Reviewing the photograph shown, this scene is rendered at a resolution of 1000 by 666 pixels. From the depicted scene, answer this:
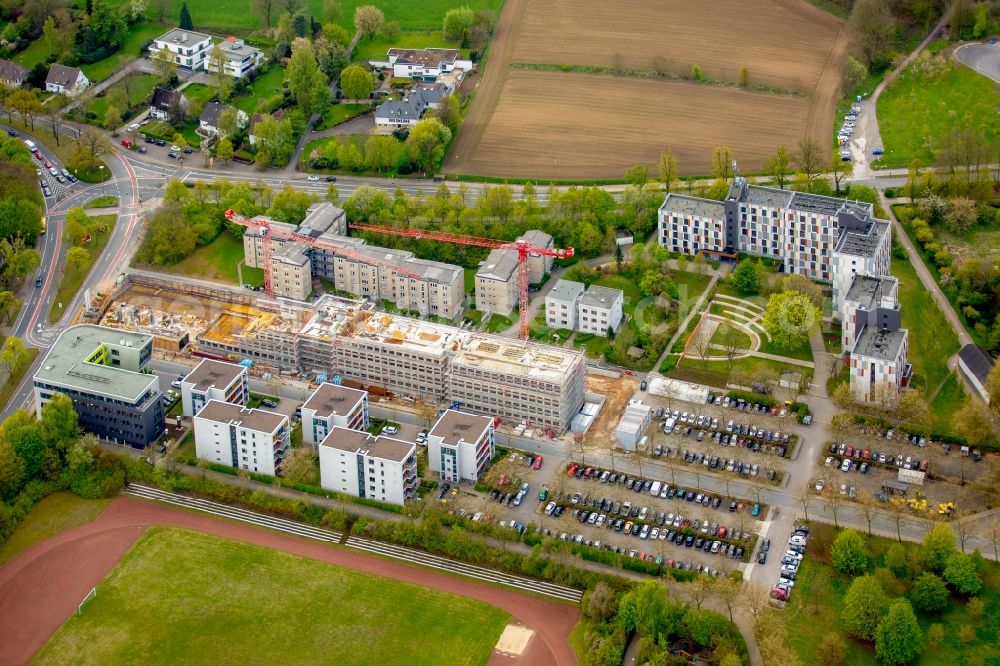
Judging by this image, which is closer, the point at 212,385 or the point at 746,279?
the point at 212,385

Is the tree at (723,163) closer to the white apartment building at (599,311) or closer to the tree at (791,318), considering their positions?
the white apartment building at (599,311)

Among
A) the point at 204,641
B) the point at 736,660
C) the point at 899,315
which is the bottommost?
the point at 204,641

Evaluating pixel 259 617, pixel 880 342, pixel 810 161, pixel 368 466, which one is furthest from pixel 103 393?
pixel 810 161

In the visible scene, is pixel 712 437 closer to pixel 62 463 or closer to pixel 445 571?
pixel 445 571

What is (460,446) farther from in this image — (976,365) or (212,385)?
(976,365)

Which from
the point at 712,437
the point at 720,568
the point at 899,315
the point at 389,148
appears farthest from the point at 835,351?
the point at 389,148
